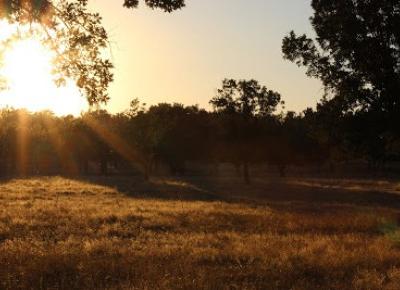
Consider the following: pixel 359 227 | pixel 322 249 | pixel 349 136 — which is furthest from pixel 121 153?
pixel 322 249

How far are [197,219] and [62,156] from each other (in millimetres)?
106665

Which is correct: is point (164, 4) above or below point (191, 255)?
above

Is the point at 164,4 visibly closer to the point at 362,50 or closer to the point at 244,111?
the point at 362,50

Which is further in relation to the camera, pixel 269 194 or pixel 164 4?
pixel 269 194

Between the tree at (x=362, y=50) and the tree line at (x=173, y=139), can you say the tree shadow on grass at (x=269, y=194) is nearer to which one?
the tree line at (x=173, y=139)

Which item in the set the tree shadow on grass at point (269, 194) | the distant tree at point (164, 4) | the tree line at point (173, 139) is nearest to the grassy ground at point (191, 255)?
the distant tree at point (164, 4)

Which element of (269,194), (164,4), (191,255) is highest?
(164,4)

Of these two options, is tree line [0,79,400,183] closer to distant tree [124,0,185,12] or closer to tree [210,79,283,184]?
tree [210,79,283,184]

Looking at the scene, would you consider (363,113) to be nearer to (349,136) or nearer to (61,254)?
(349,136)

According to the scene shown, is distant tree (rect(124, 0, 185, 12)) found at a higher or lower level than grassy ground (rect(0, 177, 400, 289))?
higher

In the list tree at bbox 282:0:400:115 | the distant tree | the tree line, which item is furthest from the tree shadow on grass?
the distant tree

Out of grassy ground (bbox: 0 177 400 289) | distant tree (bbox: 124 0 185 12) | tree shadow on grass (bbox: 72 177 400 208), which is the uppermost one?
distant tree (bbox: 124 0 185 12)

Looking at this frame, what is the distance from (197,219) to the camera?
91.1 feet

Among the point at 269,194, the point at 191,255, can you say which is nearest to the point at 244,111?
the point at 269,194
